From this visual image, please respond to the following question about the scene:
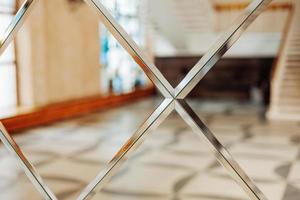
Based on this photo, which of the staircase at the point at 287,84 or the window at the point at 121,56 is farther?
the window at the point at 121,56

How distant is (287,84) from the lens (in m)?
6.04

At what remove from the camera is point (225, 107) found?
285 inches

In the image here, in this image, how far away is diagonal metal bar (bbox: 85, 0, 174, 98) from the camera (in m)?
1.28

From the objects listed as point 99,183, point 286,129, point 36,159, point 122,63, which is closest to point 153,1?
point 122,63

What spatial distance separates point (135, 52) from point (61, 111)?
15.0ft

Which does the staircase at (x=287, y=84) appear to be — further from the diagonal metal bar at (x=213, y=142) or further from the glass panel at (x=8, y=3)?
the diagonal metal bar at (x=213, y=142)

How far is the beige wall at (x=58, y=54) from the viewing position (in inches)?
211

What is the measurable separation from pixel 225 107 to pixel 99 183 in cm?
594

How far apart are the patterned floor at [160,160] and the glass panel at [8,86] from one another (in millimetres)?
663

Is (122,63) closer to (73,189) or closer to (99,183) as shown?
(73,189)

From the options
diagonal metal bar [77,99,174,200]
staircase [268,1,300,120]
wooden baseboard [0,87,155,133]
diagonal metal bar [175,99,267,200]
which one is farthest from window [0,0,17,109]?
diagonal metal bar [175,99,267,200]

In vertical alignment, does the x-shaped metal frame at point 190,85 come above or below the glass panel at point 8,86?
above

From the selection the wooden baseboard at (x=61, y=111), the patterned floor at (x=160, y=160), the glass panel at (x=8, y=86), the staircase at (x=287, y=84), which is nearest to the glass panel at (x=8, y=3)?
the glass panel at (x=8, y=86)

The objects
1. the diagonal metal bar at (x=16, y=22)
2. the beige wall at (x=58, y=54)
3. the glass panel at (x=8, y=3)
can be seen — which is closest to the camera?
the diagonal metal bar at (x=16, y=22)
